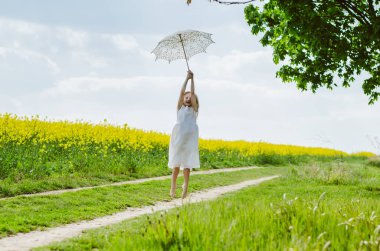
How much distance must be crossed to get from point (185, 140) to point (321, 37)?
20.9 feet

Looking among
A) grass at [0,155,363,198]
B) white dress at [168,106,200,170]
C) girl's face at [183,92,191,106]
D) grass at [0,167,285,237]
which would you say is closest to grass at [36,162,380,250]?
grass at [0,167,285,237]

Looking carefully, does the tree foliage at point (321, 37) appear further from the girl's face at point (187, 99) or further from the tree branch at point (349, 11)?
the girl's face at point (187, 99)

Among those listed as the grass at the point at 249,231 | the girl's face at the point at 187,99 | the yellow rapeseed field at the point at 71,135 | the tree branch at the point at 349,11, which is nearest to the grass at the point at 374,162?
the yellow rapeseed field at the point at 71,135

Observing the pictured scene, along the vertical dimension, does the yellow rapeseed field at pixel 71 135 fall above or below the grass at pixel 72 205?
above

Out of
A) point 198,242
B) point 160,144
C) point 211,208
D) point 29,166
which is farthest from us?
point 160,144

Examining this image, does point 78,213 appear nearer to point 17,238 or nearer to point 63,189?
point 17,238

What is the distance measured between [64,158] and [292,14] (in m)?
10.5

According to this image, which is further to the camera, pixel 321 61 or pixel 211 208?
pixel 321 61

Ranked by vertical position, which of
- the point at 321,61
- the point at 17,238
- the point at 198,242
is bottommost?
the point at 17,238

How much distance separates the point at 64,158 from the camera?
774 inches

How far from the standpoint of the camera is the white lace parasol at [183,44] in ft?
41.4

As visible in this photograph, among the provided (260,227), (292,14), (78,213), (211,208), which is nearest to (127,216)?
(78,213)

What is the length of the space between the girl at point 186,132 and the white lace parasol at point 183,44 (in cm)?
97

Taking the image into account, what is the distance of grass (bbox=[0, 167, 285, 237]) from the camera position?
9.45 meters
